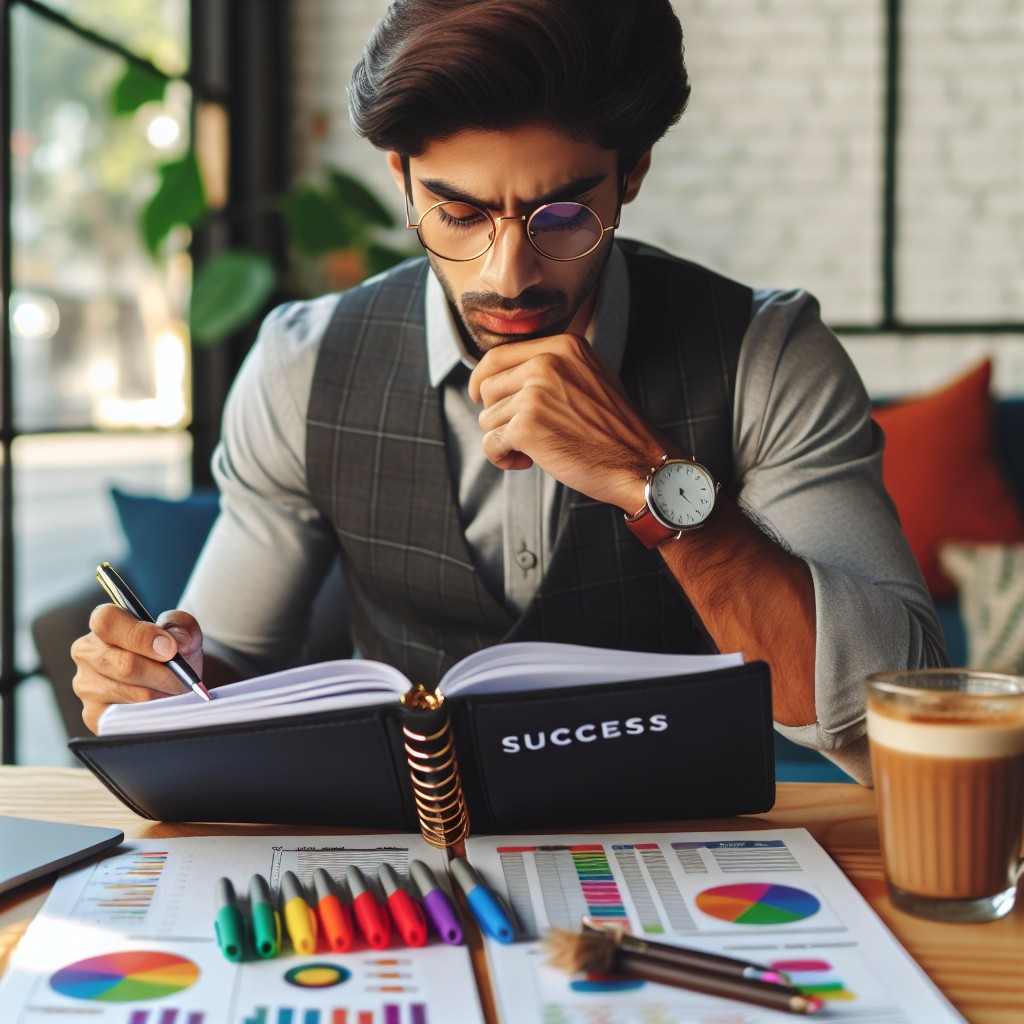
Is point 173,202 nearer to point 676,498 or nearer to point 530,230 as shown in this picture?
point 530,230

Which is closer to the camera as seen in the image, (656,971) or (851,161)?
(656,971)

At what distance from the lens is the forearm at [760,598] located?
1.09 metres

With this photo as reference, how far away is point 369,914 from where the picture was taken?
0.70m

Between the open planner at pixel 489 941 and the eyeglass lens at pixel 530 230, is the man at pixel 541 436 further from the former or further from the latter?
the open planner at pixel 489 941

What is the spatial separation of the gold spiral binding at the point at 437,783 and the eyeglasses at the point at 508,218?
57 centimetres

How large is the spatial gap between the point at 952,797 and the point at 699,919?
18 cm

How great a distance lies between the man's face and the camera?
1.18m

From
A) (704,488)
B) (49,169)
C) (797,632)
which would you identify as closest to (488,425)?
(704,488)

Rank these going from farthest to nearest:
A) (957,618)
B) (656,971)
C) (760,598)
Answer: (957,618), (760,598), (656,971)

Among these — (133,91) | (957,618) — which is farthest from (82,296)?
(957,618)

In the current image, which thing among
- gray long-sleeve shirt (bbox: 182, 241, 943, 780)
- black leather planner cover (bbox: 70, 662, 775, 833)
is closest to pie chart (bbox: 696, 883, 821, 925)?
black leather planner cover (bbox: 70, 662, 775, 833)

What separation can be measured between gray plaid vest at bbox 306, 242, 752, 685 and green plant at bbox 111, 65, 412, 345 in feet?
4.62

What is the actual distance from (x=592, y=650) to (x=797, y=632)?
34 centimetres

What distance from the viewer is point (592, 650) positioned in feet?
2.72
